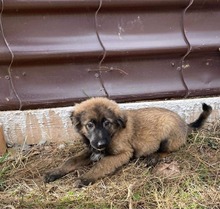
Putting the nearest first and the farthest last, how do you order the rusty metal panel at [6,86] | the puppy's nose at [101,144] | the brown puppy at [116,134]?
the puppy's nose at [101,144]
the brown puppy at [116,134]
the rusty metal panel at [6,86]

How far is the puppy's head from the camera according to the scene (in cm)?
429

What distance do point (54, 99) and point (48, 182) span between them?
1.09 m

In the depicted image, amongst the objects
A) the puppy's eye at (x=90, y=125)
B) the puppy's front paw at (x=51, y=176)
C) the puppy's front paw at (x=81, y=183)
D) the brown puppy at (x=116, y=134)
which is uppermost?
the puppy's eye at (x=90, y=125)

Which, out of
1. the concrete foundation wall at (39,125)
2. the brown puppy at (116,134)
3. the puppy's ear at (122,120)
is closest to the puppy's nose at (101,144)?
the brown puppy at (116,134)

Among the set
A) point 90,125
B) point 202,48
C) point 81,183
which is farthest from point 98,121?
point 202,48

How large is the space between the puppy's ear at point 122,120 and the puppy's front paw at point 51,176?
0.74 metres

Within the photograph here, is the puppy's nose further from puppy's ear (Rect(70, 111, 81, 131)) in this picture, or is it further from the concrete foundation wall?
the concrete foundation wall

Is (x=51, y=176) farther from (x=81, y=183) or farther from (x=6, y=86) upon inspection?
(x=6, y=86)

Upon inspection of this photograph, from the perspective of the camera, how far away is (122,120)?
4.49 meters

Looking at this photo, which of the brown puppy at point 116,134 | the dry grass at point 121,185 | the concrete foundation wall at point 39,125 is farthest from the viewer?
the concrete foundation wall at point 39,125

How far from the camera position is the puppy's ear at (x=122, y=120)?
4461 millimetres

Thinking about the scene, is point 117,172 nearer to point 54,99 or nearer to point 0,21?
point 54,99

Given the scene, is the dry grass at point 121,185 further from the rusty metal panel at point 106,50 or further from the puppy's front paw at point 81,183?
the rusty metal panel at point 106,50

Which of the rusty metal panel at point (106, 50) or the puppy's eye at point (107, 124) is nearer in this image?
the puppy's eye at point (107, 124)
